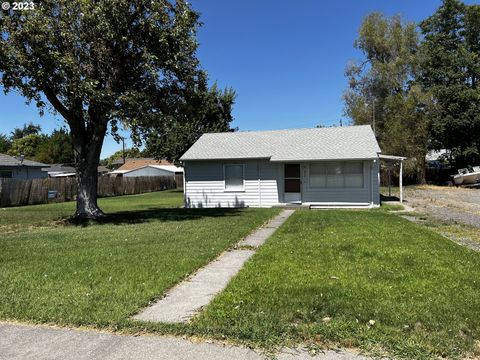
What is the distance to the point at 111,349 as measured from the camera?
3875 mm

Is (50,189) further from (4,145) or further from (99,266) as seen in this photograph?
(4,145)

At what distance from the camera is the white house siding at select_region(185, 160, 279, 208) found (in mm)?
19750

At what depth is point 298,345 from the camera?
12.8 feet

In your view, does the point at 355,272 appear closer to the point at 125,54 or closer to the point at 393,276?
the point at 393,276

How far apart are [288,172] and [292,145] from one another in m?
1.59

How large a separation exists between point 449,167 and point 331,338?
132ft

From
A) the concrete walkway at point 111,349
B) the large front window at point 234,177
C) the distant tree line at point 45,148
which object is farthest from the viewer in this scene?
the distant tree line at point 45,148

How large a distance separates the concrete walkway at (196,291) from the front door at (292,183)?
11271 millimetres

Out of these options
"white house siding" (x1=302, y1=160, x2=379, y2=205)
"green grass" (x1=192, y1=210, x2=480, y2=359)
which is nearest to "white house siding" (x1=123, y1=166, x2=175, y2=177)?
"white house siding" (x1=302, y1=160, x2=379, y2=205)

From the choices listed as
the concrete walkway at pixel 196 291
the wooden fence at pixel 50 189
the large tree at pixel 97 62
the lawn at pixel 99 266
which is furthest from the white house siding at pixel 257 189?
the wooden fence at pixel 50 189

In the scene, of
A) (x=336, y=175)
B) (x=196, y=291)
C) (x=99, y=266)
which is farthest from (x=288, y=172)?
(x=196, y=291)

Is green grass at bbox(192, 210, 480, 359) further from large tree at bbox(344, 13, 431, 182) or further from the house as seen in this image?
large tree at bbox(344, 13, 431, 182)

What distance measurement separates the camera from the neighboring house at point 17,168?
33828mm

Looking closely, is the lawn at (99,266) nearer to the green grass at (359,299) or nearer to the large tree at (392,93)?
the green grass at (359,299)
